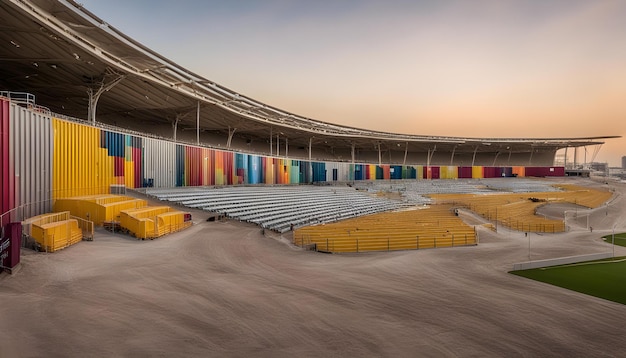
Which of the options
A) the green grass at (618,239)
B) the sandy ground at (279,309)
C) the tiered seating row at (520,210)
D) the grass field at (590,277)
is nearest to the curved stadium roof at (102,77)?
the sandy ground at (279,309)

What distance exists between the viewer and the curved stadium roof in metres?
21.1

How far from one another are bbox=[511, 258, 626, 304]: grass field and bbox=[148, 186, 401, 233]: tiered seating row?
13662 millimetres

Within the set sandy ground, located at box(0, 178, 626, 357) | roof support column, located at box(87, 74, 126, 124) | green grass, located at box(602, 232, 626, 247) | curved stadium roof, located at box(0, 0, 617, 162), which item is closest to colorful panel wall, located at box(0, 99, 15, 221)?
sandy ground, located at box(0, 178, 626, 357)

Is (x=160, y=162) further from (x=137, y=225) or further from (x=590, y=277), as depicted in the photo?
(x=590, y=277)

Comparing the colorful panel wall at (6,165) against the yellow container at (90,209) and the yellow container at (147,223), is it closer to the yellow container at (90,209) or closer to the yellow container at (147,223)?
the yellow container at (90,209)

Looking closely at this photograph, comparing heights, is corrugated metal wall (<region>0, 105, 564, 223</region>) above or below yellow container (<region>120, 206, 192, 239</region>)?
above

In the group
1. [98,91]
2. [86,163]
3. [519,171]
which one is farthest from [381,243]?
[519,171]

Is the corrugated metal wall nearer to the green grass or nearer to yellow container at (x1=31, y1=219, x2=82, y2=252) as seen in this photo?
yellow container at (x1=31, y1=219, x2=82, y2=252)

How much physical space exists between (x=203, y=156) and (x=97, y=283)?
25.1 meters

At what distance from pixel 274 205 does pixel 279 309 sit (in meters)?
19.8

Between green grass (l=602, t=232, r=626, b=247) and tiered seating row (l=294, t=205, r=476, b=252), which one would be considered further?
green grass (l=602, t=232, r=626, b=247)

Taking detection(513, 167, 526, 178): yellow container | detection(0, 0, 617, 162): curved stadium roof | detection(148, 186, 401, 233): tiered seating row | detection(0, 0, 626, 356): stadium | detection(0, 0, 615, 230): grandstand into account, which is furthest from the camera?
detection(513, 167, 526, 178): yellow container

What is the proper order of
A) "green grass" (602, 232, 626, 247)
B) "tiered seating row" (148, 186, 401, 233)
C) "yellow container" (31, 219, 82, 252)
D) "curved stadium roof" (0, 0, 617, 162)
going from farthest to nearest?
"tiered seating row" (148, 186, 401, 233), "green grass" (602, 232, 626, 247), "curved stadium roof" (0, 0, 617, 162), "yellow container" (31, 219, 82, 252)

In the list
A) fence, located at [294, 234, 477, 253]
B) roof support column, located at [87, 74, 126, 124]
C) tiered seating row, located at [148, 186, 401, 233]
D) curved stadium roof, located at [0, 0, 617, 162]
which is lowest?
fence, located at [294, 234, 477, 253]
